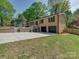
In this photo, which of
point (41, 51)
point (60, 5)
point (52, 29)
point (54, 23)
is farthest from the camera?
point (60, 5)

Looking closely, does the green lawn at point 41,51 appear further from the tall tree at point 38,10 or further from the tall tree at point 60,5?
the tall tree at point 38,10

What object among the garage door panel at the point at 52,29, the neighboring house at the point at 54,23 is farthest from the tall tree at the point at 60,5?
the garage door panel at the point at 52,29

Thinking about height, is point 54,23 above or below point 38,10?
below

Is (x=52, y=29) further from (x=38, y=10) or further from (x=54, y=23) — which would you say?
(x=38, y=10)

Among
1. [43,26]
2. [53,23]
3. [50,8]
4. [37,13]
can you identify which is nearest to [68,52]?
[53,23]

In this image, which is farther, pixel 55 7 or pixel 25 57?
pixel 55 7

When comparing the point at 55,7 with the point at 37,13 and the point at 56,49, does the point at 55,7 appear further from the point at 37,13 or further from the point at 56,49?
the point at 56,49

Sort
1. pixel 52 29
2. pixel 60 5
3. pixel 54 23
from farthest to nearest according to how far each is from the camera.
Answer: pixel 60 5 < pixel 52 29 < pixel 54 23

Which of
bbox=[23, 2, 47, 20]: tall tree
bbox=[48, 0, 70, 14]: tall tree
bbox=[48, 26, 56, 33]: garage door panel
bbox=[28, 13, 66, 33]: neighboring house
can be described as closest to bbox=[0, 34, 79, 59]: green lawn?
bbox=[28, 13, 66, 33]: neighboring house

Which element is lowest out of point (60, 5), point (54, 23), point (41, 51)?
point (41, 51)

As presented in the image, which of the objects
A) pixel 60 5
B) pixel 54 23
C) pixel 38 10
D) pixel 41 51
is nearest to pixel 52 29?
pixel 54 23

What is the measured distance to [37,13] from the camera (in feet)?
168

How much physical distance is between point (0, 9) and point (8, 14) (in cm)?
554

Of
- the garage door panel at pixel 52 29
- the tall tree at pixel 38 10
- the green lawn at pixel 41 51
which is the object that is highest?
the tall tree at pixel 38 10
